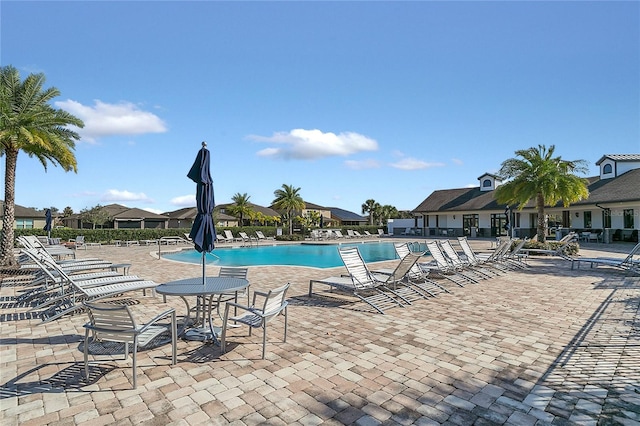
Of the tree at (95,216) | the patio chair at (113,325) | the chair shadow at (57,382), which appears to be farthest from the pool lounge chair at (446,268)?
the tree at (95,216)

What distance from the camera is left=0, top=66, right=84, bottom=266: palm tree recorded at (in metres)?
11.4

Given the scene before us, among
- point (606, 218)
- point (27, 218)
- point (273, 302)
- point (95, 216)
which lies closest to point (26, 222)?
point (27, 218)

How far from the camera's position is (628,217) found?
25.4m

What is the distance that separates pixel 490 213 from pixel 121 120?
31.3m

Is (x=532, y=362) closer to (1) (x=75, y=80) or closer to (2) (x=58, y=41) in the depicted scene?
(2) (x=58, y=41)

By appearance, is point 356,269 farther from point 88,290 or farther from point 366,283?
point 88,290

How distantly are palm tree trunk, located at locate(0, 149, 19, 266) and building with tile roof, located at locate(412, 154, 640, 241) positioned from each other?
2920 centimetres

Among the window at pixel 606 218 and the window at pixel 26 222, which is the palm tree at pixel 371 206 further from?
the window at pixel 26 222

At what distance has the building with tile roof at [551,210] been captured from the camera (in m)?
25.2

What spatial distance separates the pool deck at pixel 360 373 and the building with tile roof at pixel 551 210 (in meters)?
23.8

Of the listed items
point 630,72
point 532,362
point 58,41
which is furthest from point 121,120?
point 630,72

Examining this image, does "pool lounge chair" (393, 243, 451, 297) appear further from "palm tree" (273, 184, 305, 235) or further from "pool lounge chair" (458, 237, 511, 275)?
"palm tree" (273, 184, 305, 235)

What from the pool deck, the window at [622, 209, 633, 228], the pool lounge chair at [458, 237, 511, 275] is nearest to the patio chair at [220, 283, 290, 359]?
the pool deck

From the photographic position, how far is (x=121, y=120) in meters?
20.3
